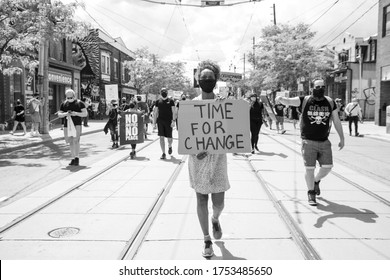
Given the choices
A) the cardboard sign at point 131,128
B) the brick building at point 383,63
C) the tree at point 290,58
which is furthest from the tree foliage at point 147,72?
the cardboard sign at point 131,128

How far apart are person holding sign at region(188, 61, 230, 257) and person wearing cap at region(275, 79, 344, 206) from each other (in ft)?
7.02

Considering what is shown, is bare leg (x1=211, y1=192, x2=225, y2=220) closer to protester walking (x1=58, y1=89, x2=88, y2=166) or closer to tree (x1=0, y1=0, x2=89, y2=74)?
protester walking (x1=58, y1=89, x2=88, y2=166)

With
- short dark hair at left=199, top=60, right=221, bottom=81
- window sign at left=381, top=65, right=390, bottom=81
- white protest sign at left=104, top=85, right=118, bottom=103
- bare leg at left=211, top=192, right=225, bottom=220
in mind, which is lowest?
bare leg at left=211, top=192, right=225, bottom=220

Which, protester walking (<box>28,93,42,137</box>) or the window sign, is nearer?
protester walking (<box>28,93,42,137</box>)

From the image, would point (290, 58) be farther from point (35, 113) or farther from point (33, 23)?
point (33, 23)

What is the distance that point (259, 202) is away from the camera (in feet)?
20.3

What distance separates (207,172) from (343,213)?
2475 millimetres

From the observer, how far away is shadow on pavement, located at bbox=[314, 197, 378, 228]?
5.26 m

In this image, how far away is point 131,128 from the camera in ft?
37.6

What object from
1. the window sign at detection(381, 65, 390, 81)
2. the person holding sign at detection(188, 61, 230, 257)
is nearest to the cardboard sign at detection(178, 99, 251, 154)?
the person holding sign at detection(188, 61, 230, 257)

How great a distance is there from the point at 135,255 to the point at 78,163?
21.5 ft

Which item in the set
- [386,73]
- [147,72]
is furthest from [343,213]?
[147,72]

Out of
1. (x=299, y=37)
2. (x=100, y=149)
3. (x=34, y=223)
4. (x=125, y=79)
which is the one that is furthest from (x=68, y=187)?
(x=125, y=79)
